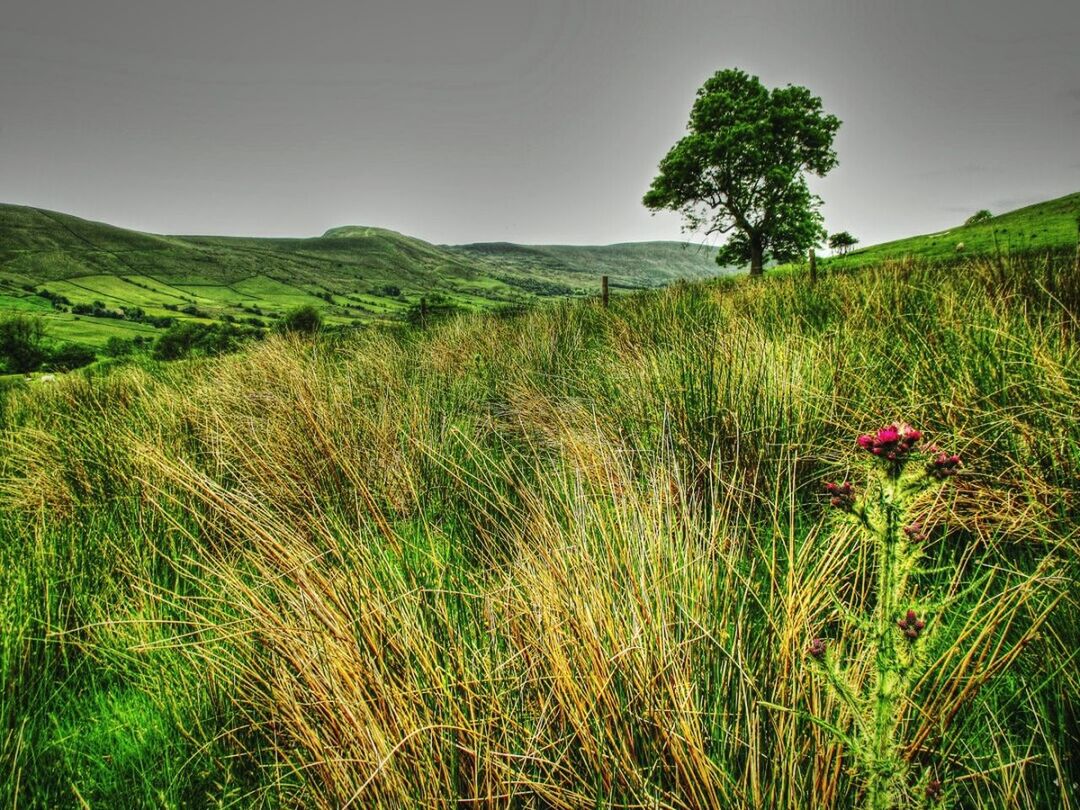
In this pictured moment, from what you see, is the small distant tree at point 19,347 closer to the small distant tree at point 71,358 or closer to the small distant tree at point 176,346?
the small distant tree at point 71,358

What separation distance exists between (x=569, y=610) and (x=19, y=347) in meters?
42.3

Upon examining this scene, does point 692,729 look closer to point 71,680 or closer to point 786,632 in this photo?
point 786,632

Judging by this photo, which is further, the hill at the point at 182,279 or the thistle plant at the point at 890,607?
the hill at the point at 182,279

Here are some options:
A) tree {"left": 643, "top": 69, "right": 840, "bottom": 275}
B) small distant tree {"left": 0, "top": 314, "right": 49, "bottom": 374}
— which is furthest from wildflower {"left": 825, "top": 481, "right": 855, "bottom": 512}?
small distant tree {"left": 0, "top": 314, "right": 49, "bottom": 374}

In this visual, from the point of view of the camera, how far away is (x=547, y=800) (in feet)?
3.51

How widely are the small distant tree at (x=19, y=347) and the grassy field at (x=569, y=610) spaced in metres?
35.6

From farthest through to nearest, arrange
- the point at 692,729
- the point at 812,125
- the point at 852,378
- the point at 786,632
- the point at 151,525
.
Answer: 1. the point at 812,125
2. the point at 852,378
3. the point at 151,525
4. the point at 786,632
5. the point at 692,729

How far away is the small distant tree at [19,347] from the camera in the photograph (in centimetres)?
2759

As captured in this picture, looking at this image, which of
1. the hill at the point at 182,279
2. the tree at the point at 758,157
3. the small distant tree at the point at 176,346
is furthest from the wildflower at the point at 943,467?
the hill at the point at 182,279

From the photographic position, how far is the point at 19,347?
28828 millimetres

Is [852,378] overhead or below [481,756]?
overhead

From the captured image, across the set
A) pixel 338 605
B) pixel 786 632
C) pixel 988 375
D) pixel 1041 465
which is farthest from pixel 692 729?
pixel 988 375

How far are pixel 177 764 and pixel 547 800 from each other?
114 centimetres

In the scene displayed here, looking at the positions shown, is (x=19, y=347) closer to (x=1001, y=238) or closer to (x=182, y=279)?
(x=1001, y=238)
